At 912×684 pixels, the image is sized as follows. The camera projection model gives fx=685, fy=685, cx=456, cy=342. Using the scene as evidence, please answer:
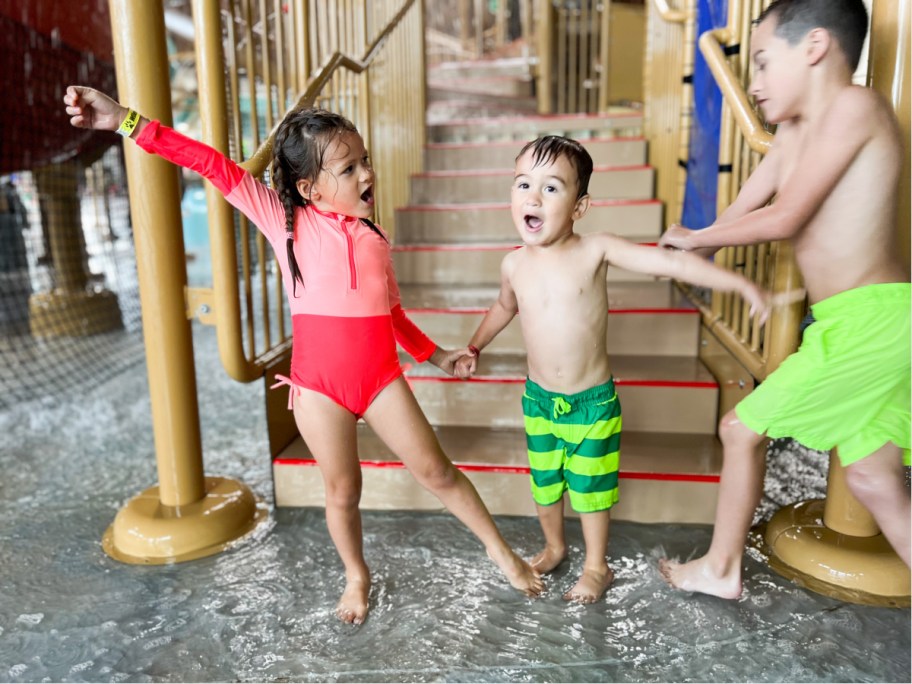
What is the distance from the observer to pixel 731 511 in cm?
162

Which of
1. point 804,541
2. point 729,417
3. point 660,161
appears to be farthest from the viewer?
point 660,161

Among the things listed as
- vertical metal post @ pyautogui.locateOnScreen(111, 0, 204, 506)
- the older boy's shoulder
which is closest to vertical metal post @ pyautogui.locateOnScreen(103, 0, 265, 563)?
vertical metal post @ pyautogui.locateOnScreen(111, 0, 204, 506)

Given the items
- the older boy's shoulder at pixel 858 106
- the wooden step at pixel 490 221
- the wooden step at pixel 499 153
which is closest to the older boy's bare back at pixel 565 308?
the older boy's shoulder at pixel 858 106

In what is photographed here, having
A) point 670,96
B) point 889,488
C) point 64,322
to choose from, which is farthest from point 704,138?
point 64,322

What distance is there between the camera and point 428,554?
77.4 inches

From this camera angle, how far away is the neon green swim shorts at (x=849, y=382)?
135cm

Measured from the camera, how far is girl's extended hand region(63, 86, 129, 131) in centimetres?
137

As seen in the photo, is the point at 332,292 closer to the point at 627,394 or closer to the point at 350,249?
the point at 350,249

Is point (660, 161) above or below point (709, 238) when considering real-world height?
above

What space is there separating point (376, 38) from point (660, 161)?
154 centimetres

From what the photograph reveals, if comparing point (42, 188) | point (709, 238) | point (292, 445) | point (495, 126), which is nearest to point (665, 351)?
point (709, 238)

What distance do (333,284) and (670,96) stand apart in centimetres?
244

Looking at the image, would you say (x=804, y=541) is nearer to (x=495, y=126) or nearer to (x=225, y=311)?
(x=225, y=311)

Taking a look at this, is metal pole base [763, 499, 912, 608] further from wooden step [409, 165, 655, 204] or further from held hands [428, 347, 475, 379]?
wooden step [409, 165, 655, 204]
